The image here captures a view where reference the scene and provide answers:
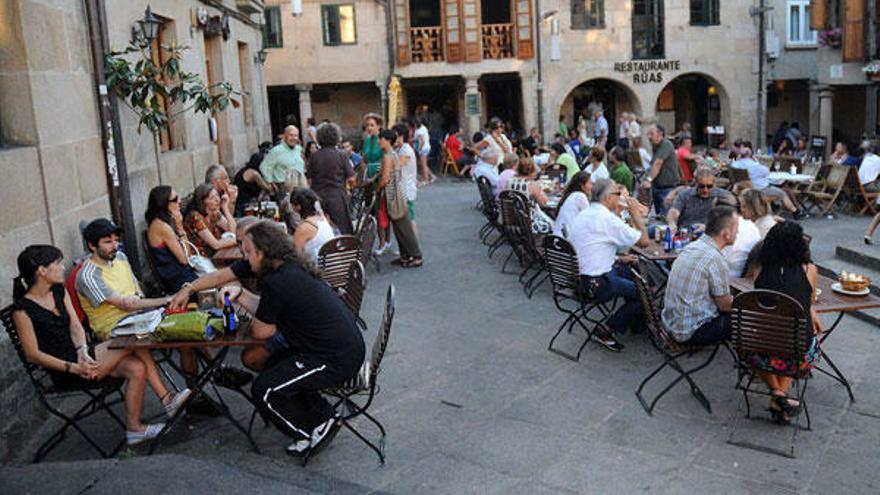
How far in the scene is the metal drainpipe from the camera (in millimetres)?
7000

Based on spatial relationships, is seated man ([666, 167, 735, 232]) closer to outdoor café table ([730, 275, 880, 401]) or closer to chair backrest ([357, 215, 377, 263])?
outdoor café table ([730, 275, 880, 401])

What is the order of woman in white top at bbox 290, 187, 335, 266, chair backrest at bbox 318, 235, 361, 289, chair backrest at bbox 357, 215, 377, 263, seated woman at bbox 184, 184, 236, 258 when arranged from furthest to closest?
1. chair backrest at bbox 357, 215, 377, 263
2. seated woman at bbox 184, 184, 236, 258
3. woman in white top at bbox 290, 187, 335, 266
4. chair backrest at bbox 318, 235, 361, 289

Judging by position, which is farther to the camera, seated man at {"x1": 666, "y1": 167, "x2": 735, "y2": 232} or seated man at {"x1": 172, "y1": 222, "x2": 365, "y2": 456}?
seated man at {"x1": 666, "y1": 167, "x2": 735, "y2": 232}

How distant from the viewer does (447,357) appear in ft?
21.3

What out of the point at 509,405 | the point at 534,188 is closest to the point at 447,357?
the point at 509,405

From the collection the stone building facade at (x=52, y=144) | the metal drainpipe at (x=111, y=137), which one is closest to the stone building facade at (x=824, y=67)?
the stone building facade at (x=52, y=144)

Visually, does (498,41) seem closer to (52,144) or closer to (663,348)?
(52,144)

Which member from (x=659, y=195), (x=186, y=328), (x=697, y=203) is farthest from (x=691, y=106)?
(x=186, y=328)

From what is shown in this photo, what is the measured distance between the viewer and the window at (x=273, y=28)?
21703 millimetres

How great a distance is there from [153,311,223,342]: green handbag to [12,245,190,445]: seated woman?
0.33 metres

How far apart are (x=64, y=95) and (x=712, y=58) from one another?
811 inches

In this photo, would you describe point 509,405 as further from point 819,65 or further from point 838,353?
point 819,65

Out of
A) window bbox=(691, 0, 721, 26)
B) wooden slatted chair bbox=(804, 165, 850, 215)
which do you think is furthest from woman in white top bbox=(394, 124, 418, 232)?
window bbox=(691, 0, 721, 26)

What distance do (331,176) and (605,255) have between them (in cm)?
367
